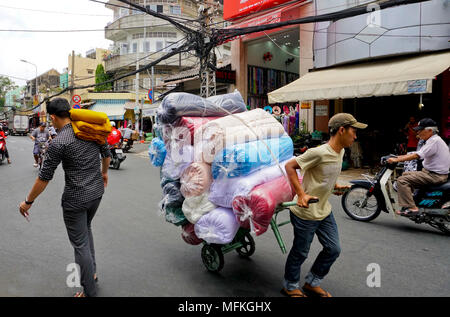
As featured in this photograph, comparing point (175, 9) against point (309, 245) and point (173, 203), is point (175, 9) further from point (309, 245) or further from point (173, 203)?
point (309, 245)

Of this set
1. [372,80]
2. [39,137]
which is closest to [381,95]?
[372,80]

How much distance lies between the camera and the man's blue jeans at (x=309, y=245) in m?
2.91

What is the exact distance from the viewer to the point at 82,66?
4759 centimetres

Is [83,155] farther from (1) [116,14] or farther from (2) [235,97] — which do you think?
(1) [116,14]

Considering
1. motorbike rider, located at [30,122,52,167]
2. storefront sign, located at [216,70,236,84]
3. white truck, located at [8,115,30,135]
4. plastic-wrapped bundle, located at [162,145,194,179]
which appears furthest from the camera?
white truck, located at [8,115,30,135]

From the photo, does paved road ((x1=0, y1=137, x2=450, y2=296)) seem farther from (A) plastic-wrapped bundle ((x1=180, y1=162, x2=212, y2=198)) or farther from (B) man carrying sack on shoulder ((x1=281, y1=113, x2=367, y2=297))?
(A) plastic-wrapped bundle ((x1=180, y1=162, x2=212, y2=198))

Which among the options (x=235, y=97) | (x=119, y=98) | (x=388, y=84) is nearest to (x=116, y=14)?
(x=119, y=98)

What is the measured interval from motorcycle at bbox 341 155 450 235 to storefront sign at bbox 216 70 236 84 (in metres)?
10.7

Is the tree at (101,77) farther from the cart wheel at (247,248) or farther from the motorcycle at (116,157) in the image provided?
the cart wheel at (247,248)

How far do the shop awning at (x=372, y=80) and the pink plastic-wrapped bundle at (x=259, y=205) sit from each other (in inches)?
246

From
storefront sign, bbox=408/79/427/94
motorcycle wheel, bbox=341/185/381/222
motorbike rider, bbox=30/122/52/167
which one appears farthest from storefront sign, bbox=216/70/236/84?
motorcycle wheel, bbox=341/185/381/222

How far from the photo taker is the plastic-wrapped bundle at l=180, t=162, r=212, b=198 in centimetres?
318

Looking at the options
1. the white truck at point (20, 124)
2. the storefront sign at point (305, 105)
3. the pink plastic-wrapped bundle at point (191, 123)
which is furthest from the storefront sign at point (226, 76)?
the white truck at point (20, 124)
